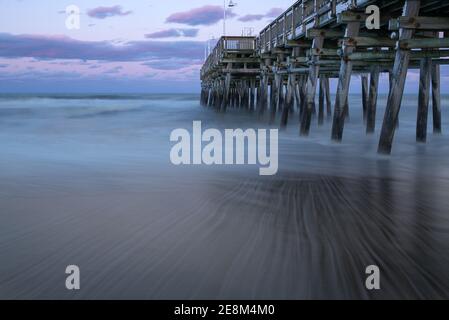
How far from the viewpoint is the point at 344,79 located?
Result: 35.4 feet

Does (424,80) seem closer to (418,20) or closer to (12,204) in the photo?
(418,20)

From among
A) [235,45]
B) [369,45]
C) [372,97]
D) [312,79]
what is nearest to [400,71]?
[369,45]

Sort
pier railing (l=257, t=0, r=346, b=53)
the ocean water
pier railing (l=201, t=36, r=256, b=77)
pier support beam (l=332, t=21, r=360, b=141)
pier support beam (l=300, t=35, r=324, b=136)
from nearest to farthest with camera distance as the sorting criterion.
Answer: the ocean water
pier support beam (l=332, t=21, r=360, b=141)
pier railing (l=257, t=0, r=346, b=53)
pier support beam (l=300, t=35, r=324, b=136)
pier railing (l=201, t=36, r=256, b=77)

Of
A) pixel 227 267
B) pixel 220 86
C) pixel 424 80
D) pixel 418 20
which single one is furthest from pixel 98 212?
pixel 220 86

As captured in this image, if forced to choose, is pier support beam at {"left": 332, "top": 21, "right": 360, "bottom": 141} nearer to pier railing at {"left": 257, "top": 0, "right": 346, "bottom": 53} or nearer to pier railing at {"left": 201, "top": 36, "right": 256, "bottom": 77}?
pier railing at {"left": 257, "top": 0, "right": 346, "bottom": 53}

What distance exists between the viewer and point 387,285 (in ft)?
10.8

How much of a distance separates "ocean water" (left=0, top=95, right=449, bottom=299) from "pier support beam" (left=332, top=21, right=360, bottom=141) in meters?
2.70

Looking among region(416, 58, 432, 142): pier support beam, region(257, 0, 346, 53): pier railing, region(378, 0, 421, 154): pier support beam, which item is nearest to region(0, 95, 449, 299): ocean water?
region(378, 0, 421, 154): pier support beam

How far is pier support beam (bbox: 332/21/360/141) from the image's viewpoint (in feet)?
33.8

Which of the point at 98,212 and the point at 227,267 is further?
the point at 98,212

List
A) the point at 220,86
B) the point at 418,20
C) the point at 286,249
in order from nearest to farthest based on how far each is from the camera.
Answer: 1. the point at 286,249
2. the point at 418,20
3. the point at 220,86

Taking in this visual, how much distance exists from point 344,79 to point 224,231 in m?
7.12

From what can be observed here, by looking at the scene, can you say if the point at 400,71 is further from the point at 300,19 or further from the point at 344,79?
the point at 300,19

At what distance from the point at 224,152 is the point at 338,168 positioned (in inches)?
128
